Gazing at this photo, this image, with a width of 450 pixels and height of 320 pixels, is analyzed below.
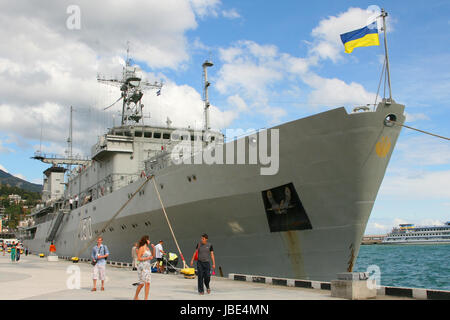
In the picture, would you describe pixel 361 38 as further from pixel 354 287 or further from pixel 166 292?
pixel 166 292

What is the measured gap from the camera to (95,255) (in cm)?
945

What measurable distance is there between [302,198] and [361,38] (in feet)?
14.6

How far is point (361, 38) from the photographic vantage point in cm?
1056

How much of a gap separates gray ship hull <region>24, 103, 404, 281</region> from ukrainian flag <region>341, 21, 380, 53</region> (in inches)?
63.5

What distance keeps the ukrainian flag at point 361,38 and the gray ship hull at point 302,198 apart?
1.61m

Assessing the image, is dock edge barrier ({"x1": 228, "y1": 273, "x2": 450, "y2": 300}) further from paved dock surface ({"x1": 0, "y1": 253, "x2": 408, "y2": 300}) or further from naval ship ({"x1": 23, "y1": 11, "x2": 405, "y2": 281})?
naval ship ({"x1": 23, "y1": 11, "x2": 405, "y2": 281})

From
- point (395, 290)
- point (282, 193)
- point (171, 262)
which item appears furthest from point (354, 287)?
point (171, 262)

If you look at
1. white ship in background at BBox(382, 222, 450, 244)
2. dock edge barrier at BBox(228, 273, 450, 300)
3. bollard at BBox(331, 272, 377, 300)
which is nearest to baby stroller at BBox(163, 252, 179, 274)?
dock edge barrier at BBox(228, 273, 450, 300)

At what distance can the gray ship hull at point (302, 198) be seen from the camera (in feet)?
35.8

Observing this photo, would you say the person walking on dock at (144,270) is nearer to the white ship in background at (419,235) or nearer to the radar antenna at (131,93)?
the radar antenna at (131,93)

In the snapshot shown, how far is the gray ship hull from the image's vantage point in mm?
10914

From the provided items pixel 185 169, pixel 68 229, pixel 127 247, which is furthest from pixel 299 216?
pixel 68 229
